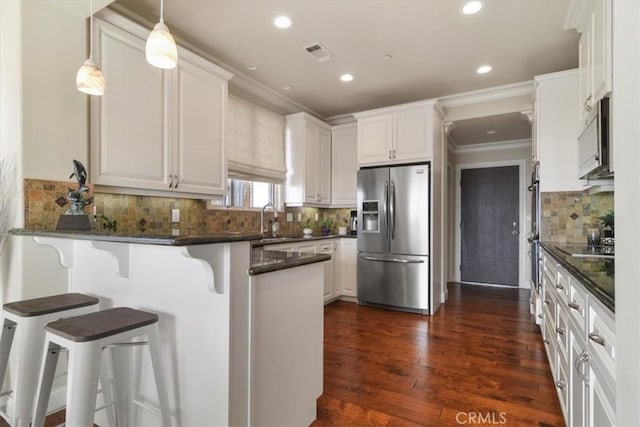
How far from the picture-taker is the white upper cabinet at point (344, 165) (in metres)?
4.80

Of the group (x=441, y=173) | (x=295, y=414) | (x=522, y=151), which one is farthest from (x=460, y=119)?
(x=295, y=414)

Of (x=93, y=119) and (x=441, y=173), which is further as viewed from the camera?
(x=441, y=173)

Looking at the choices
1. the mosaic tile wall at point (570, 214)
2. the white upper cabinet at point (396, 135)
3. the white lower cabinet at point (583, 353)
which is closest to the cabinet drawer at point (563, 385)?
the white lower cabinet at point (583, 353)

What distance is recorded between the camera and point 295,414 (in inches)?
65.1

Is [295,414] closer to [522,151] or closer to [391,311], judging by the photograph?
[391,311]

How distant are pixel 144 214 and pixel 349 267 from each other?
263cm

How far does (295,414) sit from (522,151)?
553cm

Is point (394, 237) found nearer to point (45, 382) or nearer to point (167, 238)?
point (167, 238)

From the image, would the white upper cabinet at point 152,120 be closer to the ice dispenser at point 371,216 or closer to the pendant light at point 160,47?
the pendant light at point 160,47

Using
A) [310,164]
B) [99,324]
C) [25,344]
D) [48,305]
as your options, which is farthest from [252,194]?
[99,324]

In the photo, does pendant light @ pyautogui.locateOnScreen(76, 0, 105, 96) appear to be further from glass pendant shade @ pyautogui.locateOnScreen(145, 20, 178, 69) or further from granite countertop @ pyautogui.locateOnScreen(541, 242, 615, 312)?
granite countertop @ pyautogui.locateOnScreen(541, 242, 615, 312)

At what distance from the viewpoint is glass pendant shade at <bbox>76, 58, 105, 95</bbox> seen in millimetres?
1588

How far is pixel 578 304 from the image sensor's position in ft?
4.47

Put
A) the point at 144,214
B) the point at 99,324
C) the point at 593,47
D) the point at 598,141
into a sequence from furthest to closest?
1. the point at 144,214
2. the point at 593,47
3. the point at 598,141
4. the point at 99,324
